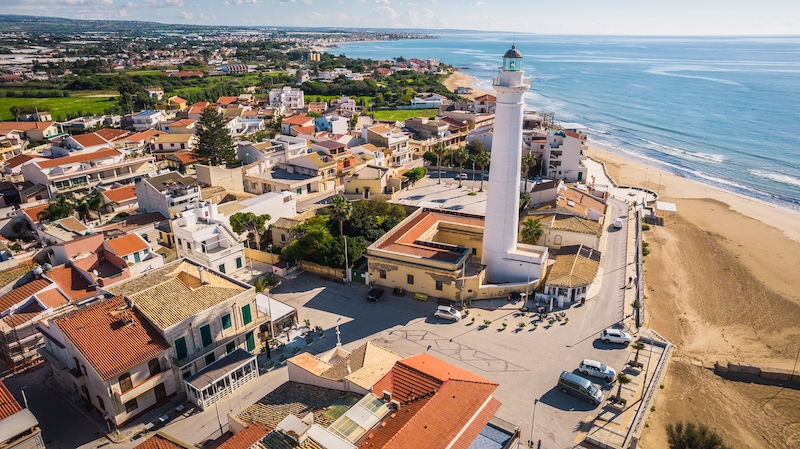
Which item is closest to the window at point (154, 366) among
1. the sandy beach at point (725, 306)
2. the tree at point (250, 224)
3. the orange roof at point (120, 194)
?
the tree at point (250, 224)

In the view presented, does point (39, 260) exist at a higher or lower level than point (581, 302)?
higher

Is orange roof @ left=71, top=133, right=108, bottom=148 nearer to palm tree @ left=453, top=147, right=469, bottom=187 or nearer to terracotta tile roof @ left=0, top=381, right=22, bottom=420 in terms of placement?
palm tree @ left=453, top=147, right=469, bottom=187

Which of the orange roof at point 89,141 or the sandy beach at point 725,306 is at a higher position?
the orange roof at point 89,141

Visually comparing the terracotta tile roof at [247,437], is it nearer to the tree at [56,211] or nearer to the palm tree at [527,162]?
the tree at [56,211]

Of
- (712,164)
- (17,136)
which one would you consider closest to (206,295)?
(17,136)

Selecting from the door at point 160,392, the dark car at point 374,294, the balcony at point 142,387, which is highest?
the balcony at point 142,387

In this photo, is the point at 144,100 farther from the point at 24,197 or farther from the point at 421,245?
the point at 421,245

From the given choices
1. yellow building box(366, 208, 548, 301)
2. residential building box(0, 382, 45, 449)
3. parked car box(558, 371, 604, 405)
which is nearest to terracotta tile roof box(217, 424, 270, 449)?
residential building box(0, 382, 45, 449)
